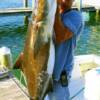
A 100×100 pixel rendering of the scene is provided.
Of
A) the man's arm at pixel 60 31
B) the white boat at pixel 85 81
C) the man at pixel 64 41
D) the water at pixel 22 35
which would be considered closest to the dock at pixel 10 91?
the white boat at pixel 85 81

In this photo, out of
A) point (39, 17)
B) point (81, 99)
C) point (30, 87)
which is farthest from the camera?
point (81, 99)

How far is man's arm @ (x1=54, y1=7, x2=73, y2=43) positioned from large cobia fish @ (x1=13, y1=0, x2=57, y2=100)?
Answer: 0.35ft

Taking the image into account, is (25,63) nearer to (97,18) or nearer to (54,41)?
(54,41)

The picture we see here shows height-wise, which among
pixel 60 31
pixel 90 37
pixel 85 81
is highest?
pixel 60 31

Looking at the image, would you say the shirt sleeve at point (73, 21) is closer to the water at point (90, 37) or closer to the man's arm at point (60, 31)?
the man's arm at point (60, 31)

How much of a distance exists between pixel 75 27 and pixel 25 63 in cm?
62

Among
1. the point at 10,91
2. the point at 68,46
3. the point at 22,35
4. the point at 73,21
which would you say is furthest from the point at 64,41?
the point at 22,35

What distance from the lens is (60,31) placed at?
3236 millimetres

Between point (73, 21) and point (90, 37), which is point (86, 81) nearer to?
point (73, 21)

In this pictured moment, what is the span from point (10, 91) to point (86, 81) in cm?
204

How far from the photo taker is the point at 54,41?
3.29 m

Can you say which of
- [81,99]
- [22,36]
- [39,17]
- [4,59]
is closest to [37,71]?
[39,17]

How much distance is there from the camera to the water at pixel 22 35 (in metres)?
15.1

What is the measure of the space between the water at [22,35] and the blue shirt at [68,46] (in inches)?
380
